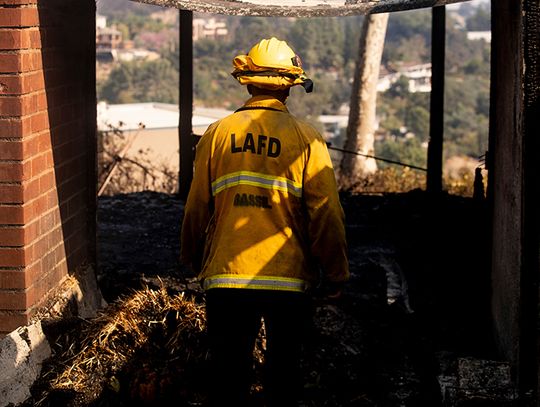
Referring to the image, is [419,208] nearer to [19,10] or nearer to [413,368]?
[413,368]

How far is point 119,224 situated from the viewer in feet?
34.7

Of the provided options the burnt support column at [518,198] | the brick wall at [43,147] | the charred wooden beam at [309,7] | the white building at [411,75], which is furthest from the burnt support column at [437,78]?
the white building at [411,75]

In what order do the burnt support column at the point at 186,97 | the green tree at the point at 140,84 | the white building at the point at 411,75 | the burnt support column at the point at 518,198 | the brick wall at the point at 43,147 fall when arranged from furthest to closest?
the white building at the point at 411,75 < the green tree at the point at 140,84 < the burnt support column at the point at 186,97 < the brick wall at the point at 43,147 < the burnt support column at the point at 518,198

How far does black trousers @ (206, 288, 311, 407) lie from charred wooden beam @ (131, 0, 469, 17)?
2.86 meters

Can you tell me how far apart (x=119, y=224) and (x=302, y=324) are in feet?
20.4

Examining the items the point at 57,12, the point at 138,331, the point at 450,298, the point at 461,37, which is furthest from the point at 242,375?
the point at 461,37

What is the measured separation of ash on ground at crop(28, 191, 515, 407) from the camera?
547 centimetres

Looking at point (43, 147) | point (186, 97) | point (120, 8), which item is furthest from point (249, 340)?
point (120, 8)

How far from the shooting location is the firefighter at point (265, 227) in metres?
4.49

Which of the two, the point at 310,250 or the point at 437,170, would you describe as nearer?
the point at 310,250

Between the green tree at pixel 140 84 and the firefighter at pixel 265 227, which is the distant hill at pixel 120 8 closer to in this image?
the green tree at pixel 140 84

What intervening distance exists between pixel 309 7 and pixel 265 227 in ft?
9.88

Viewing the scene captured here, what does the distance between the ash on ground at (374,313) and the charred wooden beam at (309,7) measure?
175 centimetres

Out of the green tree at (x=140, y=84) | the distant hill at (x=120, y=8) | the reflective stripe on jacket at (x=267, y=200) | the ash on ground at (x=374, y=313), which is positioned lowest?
the green tree at (x=140, y=84)
